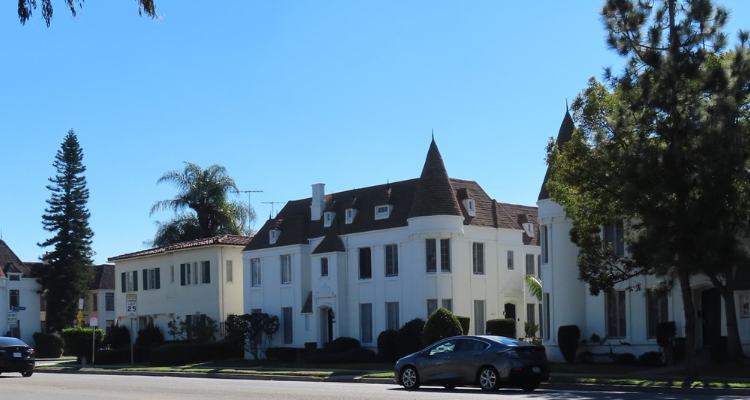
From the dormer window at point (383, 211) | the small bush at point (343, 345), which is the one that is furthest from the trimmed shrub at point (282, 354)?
the dormer window at point (383, 211)

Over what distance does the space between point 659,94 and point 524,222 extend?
2537cm

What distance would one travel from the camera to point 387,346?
44594 mm

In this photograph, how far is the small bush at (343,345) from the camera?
47156 millimetres

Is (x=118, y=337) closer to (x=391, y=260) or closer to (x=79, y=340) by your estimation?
(x=79, y=340)

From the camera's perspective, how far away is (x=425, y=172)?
45438 millimetres

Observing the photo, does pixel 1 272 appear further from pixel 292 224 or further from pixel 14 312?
pixel 292 224

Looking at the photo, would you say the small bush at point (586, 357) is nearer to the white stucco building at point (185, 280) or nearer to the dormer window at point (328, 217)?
the dormer window at point (328, 217)

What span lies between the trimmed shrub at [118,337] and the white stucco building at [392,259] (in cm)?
1256

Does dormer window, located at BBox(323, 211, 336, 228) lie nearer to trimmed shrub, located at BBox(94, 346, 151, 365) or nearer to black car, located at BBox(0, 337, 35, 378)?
trimmed shrub, located at BBox(94, 346, 151, 365)

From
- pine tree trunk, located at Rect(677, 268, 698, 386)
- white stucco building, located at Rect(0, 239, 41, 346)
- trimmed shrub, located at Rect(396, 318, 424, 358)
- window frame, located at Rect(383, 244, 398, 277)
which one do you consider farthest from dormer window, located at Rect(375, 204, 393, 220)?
white stucco building, located at Rect(0, 239, 41, 346)

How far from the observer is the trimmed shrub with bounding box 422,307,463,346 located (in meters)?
39.2

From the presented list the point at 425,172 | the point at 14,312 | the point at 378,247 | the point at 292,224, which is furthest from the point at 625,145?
the point at 14,312

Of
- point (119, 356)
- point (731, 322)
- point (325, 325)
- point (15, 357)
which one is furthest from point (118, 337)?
point (731, 322)

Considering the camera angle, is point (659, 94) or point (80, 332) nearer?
point (659, 94)
